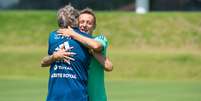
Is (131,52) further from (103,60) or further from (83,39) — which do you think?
(83,39)

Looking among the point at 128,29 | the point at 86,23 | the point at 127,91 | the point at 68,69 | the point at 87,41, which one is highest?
the point at 86,23

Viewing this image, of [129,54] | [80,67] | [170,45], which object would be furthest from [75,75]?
[170,45]

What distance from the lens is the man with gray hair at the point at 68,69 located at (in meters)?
7.51

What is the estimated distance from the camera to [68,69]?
751 centimetres

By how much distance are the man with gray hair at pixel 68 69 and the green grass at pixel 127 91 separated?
8.15 m

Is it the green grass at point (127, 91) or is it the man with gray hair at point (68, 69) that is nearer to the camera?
the man with gray hair at point (68, 69)

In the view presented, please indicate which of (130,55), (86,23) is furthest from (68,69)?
(130,55)

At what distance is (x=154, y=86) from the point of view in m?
20.2

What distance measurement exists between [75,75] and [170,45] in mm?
23042

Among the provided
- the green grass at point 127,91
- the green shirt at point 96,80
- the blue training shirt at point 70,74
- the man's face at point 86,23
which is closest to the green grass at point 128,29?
the green grass at point 127,91

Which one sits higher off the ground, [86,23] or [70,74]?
[86,23]

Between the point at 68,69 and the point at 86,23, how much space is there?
1.54ft

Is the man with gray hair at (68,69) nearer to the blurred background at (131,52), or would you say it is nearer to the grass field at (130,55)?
the grass field at (130,55)

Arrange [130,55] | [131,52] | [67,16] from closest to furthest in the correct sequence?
[67,16] < [130,55] < [131,52]
